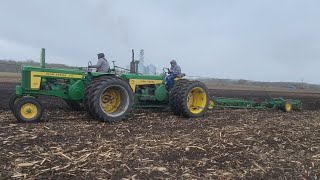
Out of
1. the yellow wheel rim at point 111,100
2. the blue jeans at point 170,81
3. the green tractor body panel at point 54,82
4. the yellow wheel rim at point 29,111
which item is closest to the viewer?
the yellow wheel rim at point 29,111

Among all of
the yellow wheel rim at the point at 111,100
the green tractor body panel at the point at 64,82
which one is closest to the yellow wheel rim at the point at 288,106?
the green tractor body panel at the point at 64,82

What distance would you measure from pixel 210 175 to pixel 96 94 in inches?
209

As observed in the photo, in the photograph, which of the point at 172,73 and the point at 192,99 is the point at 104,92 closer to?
the point at 172,73

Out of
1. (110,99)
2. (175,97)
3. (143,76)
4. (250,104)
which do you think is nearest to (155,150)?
(110,99)

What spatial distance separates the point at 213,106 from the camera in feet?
49.9

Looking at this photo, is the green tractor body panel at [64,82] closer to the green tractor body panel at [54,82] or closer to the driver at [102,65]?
the green tractor body panel at [54,82]

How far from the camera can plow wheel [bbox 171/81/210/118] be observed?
12695mm

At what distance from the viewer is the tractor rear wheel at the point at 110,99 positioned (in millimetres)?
10594

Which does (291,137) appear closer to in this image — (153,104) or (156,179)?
(156,179)

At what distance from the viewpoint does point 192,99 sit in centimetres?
1373

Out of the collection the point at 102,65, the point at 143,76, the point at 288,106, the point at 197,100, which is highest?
the point at 102,65

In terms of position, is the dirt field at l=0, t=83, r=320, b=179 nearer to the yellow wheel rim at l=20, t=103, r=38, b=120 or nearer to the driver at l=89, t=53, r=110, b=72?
the yellow wheel rim at l=20, t=103, r=38, b=120

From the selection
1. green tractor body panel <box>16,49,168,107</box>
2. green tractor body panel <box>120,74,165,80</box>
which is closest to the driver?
green tractor body panel <box>16,49,168,107</box>

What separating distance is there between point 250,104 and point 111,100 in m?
6.76
